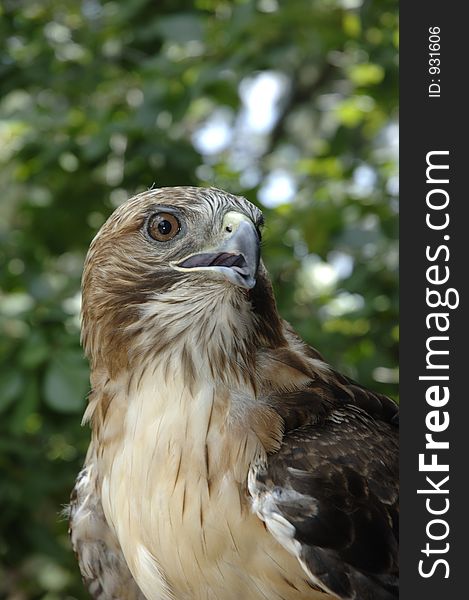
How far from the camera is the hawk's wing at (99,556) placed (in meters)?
3.10

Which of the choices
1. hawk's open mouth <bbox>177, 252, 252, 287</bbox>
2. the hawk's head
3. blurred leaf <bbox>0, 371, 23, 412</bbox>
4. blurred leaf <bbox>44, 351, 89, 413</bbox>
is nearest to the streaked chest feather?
the hawk's head

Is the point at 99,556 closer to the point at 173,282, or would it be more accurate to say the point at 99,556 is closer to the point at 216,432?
the point at 216,432

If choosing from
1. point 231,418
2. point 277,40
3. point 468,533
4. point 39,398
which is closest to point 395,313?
point 277,40

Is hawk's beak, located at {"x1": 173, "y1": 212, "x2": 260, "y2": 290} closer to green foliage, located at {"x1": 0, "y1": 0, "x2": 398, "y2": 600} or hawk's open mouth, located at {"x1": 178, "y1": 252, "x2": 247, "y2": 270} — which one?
hawk's open mouth, located at {"x1": 178, "y1": 252, "x2": 247, "y2": 270}

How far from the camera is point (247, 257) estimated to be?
2.58 m

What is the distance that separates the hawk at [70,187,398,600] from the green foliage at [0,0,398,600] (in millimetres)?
1158

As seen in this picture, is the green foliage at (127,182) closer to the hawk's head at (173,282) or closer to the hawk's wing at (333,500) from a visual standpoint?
the hawk's head at (173,282)

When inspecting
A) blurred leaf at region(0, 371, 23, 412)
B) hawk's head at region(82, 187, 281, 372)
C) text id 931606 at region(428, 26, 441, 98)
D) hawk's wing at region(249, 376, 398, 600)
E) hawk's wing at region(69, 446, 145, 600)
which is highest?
text id 931606 at region(428, 26, 441, 98)

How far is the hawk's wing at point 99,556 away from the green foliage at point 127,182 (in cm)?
92

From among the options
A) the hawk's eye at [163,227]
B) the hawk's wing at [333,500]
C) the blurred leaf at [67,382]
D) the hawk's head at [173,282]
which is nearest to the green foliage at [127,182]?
the blurred leaf at [67,382]

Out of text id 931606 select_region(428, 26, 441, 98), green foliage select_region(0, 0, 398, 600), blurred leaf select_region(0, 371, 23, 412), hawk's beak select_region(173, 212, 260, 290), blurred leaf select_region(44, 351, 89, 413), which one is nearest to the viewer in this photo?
text id 931606 select_region(428, 26, 441, 98)

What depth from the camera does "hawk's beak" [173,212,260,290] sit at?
8.45 feet

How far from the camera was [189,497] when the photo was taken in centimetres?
271

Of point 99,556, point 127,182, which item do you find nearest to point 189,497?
point 99,556
